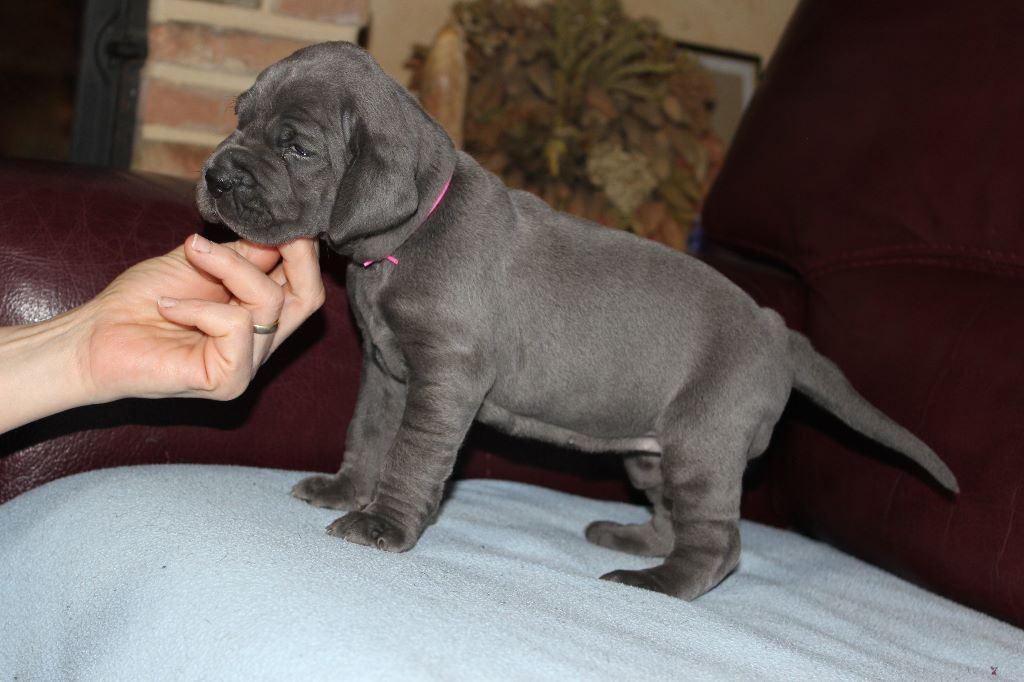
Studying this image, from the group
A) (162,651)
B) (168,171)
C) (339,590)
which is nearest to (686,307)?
(339,590)

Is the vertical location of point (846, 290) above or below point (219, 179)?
below

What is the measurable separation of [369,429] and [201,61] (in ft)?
6.93

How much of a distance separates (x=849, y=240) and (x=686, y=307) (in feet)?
2.68

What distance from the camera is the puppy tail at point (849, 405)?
2258 mm

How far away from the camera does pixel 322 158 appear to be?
197 cm

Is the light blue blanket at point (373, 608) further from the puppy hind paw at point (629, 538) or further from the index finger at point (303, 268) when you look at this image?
the index finger at point (303, 268)

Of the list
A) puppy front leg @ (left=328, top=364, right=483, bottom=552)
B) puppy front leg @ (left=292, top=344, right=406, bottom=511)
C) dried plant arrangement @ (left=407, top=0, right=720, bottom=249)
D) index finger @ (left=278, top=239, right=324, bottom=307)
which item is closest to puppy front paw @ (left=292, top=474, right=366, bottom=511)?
puppy front leg @ (left=292, top=344, right=406, bottom=511)

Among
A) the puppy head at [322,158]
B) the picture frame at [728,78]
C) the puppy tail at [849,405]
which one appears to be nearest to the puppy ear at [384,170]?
the puppy head at [322,158]

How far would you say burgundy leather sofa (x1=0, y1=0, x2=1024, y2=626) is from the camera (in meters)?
2.14

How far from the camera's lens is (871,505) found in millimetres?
2486

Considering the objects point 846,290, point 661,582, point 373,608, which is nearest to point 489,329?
point 661,582

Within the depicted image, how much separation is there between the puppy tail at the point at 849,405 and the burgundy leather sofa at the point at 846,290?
4.7 inches

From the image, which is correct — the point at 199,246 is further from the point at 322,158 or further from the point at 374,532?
the point at 374,532

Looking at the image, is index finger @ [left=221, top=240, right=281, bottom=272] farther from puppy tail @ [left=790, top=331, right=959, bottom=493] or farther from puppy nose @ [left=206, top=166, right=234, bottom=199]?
puppy tail @ [left=790, top=331, right=959, bottom=493]
